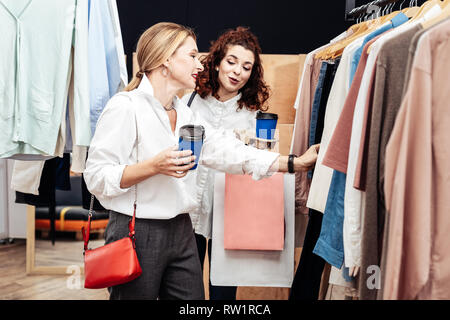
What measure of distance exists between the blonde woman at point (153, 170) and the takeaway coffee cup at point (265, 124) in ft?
1.82

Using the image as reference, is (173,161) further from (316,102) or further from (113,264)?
(316,102)

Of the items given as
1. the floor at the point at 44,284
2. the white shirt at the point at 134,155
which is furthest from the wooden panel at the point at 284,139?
the white shirt at the point at 134,155

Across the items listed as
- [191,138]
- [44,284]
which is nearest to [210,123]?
[191,138]

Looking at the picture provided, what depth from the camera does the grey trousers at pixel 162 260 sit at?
58.0 inches

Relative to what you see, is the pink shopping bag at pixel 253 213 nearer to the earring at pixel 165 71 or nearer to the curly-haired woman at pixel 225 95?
the curly-haired woman at pixel 225 95

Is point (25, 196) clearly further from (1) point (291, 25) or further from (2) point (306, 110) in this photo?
(1) point (291, 25)

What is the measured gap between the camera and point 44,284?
11.6 feet

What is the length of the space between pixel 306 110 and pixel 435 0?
0.88 m

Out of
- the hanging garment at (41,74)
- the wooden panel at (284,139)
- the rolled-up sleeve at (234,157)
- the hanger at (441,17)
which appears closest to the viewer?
the hanger at (441,17)

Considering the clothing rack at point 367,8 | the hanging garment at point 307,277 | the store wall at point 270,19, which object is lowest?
the hanging garment at point 307,277

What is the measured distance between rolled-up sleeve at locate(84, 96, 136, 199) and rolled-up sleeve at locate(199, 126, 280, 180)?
1.27ft

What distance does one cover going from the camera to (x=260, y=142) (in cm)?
209

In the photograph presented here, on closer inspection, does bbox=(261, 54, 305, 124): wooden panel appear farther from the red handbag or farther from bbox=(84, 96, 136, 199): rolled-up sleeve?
the red handbag

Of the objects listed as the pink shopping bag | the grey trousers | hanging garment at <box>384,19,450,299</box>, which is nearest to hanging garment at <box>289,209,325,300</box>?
the pink shopping bag
